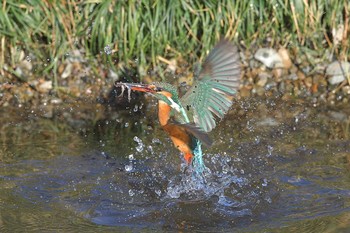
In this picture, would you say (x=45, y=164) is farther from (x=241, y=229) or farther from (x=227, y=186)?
(x=241, y=229)

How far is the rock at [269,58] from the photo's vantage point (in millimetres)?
7242

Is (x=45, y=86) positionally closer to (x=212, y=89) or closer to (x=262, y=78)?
(x=262, y=78)

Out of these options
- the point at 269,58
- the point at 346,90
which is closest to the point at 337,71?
the point at 346,90

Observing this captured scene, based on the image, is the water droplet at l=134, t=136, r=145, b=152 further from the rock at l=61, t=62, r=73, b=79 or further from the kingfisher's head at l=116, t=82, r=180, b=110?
the rock at l=61, t=62, r=73, b=79

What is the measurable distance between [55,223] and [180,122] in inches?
34.6

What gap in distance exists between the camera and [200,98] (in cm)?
516

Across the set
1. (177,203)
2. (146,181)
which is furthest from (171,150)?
(177,203)

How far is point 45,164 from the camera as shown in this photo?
18.8 feet

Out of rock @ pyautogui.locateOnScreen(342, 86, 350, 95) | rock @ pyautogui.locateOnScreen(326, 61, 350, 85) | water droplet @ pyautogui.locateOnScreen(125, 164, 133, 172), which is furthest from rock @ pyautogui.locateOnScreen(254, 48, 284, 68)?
water droplet @ pyautogui.locateOnScreen(125, 164, 133, 172)

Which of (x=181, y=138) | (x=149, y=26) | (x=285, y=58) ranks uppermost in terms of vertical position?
(x=149, y=26)

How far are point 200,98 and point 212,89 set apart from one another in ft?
0.29

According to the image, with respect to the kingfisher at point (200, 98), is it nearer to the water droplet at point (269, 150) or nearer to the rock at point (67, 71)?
the water droplet at point (269, 150)

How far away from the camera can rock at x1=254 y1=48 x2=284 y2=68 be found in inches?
285

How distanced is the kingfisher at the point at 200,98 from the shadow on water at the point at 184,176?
0.35 metres
